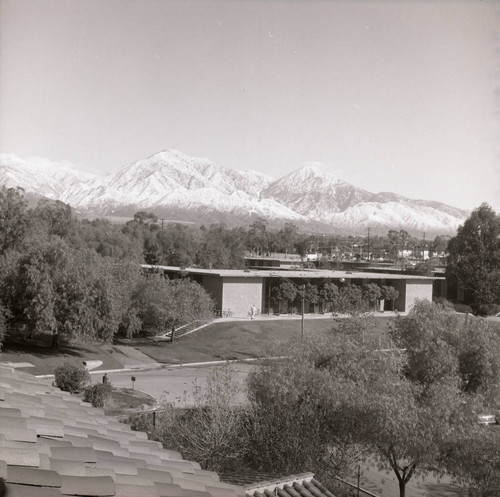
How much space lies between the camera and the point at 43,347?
1762 inches

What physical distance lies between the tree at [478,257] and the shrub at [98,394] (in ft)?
191

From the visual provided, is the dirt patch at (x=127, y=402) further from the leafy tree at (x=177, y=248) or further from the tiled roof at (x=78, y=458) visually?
the leafy tree at (x=177, y=248)

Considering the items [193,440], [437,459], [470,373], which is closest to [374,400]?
[437,459]

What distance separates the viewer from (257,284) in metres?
63.4

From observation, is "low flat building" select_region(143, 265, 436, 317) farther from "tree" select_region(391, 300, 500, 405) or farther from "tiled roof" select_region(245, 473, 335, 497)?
"tiled roof" select_region(245, 473, 335, 497)

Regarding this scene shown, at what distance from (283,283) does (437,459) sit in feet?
146

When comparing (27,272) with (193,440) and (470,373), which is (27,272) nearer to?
(193,440)

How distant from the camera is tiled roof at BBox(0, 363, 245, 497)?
3.77 m

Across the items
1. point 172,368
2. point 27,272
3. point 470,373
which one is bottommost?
point 172,368

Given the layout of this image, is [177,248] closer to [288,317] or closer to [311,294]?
[311,294]

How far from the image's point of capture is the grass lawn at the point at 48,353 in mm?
40594

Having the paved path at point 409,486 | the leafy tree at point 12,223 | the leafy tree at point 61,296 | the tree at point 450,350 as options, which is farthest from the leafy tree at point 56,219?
the paved path at point 409,486

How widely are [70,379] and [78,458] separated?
29161 mm

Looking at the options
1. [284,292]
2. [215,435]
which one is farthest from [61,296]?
[284,292]
